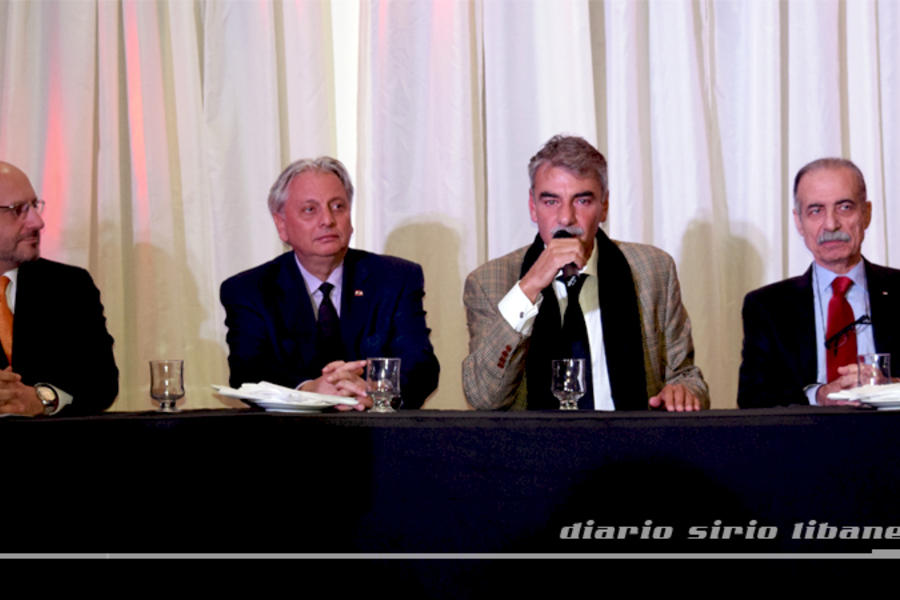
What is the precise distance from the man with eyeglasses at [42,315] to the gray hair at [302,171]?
2.23 feet

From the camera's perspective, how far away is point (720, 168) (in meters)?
4.00

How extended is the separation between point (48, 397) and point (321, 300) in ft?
3.21

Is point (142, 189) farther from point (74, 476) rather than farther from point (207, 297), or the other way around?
point (74, 476)

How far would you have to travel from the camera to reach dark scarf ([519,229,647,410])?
3.03m

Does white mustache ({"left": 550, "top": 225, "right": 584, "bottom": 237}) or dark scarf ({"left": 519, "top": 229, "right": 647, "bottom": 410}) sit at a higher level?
white mustache ({"left": 550, "top": 225, "right": 584, "bottom": 237})

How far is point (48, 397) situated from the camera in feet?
8.85

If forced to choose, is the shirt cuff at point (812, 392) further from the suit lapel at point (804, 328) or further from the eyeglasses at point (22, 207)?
the eyeglasses at point (22, 207)

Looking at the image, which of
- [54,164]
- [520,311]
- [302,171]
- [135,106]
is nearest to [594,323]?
[520,311]

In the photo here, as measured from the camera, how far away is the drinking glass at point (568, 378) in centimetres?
243

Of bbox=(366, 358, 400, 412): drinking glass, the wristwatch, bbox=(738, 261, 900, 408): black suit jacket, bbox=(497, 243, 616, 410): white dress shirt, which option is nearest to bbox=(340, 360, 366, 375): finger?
bbox=(366, 358, 400, 412): drinking glass

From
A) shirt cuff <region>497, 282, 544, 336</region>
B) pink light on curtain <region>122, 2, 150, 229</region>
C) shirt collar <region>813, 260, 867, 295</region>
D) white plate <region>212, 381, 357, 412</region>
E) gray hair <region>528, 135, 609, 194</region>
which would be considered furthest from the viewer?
pink light on curtain <region>122, 2, 150, 229</region>

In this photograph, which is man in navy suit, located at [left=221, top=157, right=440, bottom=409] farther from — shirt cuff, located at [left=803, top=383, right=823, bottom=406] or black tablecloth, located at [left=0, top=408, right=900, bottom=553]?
black tablecloth, located at [left=0, top=408, right=900, bottom=553]

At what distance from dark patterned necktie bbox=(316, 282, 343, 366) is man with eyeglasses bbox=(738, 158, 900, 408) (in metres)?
1.31

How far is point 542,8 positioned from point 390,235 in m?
1.08
